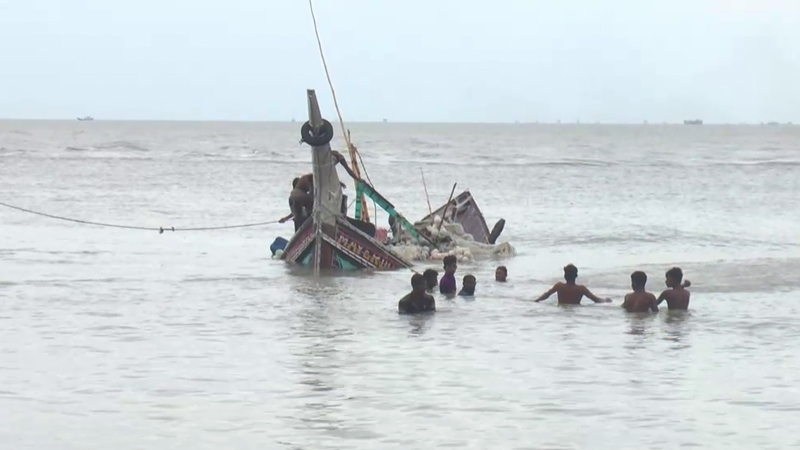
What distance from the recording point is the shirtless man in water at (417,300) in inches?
587

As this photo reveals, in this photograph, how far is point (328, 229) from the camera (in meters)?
19.9

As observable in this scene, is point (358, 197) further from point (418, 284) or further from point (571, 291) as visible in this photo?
point (418, 284)

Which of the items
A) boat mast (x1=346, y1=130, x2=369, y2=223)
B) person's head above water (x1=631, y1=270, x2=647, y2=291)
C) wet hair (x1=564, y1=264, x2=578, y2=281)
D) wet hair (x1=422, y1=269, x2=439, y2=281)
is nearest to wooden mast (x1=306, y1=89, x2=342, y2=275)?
boat mast (x1=346, y1=130, x2=369, y2=223)

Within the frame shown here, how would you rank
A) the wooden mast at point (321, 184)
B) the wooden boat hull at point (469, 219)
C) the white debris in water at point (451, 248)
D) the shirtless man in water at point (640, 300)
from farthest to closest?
the wooden boat hull at point (469, 219)
the white debris in water at point (451, 248)
the wooden mast at point (321, 184)
the shirtless man in water at point (640, 300)

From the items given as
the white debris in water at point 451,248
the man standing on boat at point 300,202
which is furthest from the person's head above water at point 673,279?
the man standing on boat at point 300,202

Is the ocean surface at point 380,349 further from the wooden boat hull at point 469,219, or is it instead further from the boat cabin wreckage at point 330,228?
the wooden boat hull at point 469,219

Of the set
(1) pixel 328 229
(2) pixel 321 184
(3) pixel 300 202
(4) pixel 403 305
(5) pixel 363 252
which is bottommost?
(4) pixel 403 305

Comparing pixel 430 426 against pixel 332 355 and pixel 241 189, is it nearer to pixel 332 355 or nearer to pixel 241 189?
pixel 332 355

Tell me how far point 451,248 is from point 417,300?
7.55 meters

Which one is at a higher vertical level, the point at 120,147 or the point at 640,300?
the point at 640,300

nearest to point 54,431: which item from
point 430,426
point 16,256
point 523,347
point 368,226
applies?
point 430,426

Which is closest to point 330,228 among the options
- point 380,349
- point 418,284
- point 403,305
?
point 403,305

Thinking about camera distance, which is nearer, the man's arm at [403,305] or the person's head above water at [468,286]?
the man's arm at [403,305]

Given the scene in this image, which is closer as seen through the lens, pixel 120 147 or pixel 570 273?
pixel 570 273
